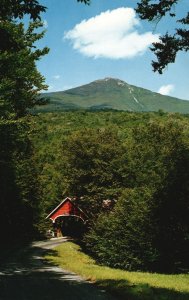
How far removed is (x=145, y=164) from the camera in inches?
Answer: 1409

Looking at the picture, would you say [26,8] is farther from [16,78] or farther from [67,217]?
[67,217]

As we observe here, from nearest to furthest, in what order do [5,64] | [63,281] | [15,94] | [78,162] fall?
1. [63,281]
2. [5,64]
3. [15,94]
4. [78,162]

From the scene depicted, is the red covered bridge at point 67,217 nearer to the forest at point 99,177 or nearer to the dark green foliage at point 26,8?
the forest at point 99,177

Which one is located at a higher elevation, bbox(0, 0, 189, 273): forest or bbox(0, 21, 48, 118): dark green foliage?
bbox(0, 21, 48, 118): dark green foliage

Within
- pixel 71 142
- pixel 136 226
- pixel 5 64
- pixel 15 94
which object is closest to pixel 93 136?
pixel 71 142

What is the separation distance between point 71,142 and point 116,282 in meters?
36.5

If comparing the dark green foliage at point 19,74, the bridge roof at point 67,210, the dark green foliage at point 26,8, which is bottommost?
the bridge roof at point 67,210

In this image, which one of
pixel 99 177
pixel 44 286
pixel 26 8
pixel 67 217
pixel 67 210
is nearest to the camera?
pixel 26 8

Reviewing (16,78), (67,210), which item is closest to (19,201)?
(67,210)

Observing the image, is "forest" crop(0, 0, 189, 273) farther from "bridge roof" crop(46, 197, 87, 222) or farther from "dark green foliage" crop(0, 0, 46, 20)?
"bridge roof" crop(46, 197, 87, 222)

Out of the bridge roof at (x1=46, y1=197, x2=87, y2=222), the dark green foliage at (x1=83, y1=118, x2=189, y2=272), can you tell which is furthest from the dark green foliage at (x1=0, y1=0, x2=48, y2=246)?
the bridge roof at (x1=46, y1=197, x2=87, y2=222)

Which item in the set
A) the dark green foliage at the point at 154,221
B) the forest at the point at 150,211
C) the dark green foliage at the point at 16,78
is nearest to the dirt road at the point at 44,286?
the dark green foliage at the point at 16,78

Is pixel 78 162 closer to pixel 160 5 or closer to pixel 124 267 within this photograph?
pixel 124 267

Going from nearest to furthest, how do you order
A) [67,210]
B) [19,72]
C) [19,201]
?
[19,72] → [19,201] → [67,210]
